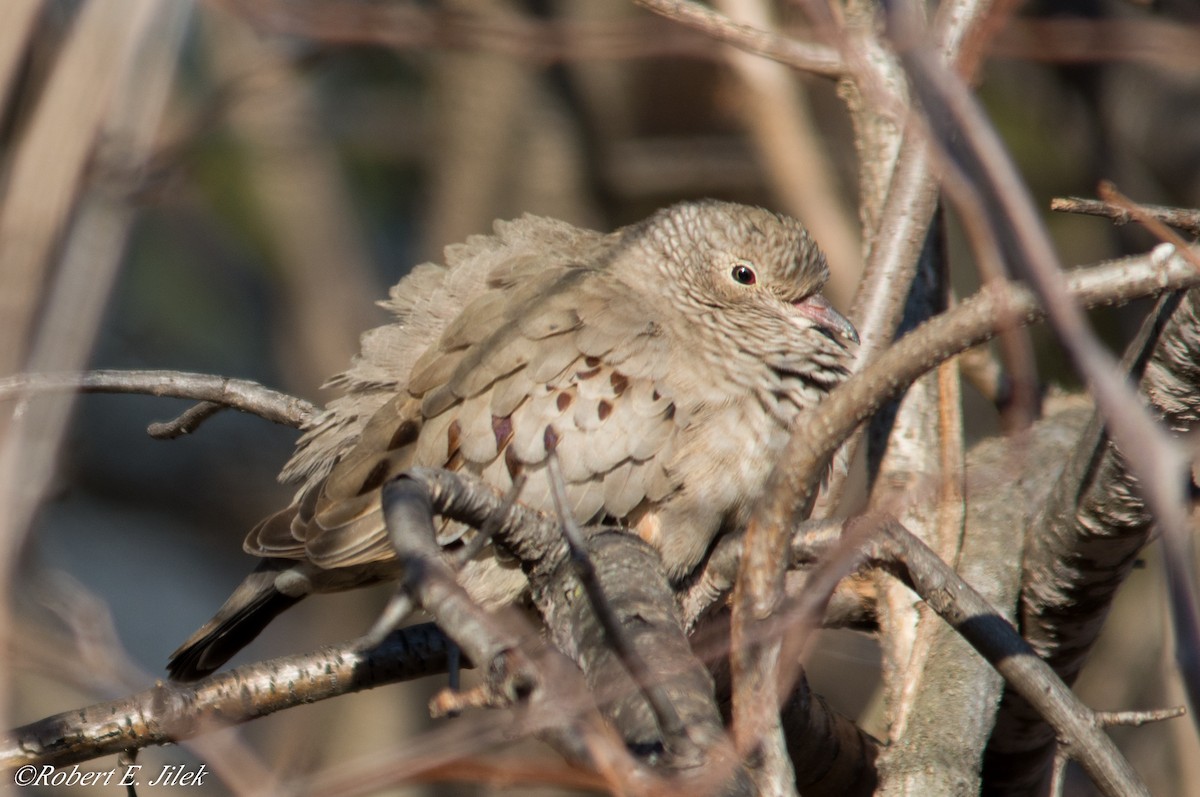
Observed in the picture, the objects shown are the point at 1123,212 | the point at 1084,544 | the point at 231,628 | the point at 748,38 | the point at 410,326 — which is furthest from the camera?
the point at 410,326

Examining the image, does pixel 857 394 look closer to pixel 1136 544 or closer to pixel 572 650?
pixel 572 650

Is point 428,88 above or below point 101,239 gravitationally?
above

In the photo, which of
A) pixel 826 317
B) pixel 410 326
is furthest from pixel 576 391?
pixel 826 317

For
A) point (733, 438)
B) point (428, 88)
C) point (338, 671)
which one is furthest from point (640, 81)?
point (338, 671)

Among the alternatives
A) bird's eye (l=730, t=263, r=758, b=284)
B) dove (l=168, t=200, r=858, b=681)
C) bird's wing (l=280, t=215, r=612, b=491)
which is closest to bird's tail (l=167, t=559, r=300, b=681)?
dove (l=168, t=200, r=858, b=681)

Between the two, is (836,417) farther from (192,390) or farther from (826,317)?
(192,390)

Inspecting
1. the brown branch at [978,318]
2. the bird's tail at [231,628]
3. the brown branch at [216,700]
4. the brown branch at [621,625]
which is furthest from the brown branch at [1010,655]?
the bird's tail at [231,628]

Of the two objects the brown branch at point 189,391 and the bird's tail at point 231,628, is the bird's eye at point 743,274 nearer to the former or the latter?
the brown branch at point 189,391
